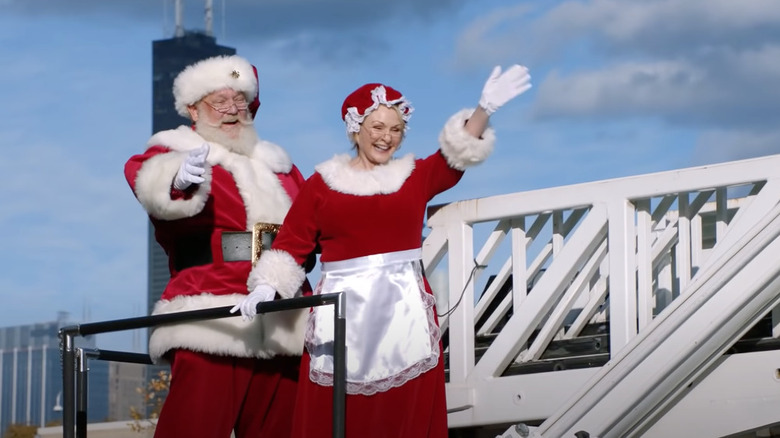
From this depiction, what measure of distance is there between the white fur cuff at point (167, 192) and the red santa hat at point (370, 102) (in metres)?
0.50

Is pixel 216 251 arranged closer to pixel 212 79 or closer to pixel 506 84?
pixel 212 79

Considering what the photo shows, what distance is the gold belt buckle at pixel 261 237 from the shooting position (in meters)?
5.51

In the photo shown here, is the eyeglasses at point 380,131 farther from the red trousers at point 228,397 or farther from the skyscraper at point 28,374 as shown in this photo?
the skyscraper at point 28,374

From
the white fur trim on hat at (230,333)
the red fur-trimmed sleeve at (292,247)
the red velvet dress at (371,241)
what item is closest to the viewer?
the red velvet dress at (371,241)

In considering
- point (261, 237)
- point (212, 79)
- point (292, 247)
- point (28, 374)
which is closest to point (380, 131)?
point (292, 247)

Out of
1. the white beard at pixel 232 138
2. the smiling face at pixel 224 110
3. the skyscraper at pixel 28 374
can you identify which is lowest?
the skyscraper at pixel 28 374

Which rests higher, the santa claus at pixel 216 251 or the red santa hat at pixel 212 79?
the red santa hat at pixel 212 79

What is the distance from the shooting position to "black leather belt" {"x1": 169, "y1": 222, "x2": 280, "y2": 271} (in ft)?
18.1

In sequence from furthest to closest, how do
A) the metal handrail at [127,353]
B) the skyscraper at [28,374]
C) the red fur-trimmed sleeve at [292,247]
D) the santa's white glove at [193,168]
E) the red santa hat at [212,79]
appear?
the skyscraper at [28,374] → the red santa hat at [212,79] → the red fur-trimmed sleeve at [292,247] → the santa's white glove at [193,168] → the metal handrail at [127,353]

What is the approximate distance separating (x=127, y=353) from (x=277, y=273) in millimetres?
897

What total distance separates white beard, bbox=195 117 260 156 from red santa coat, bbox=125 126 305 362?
0.07ft

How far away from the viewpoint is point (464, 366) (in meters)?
5.97

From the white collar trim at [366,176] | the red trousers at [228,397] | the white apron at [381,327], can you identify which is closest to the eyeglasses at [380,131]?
the white collar trim at [366,176]

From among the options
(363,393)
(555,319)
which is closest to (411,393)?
(363,393)
